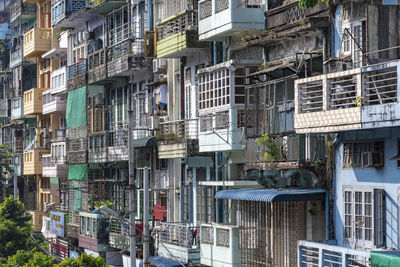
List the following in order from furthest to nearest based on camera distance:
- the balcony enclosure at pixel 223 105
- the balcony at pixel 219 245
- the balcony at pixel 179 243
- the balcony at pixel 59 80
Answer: the balcony at pixel 59 80, the balcony at pixel 179 243, the balcony enclosure at pixel 223 105, the balcony at pixel 219 245

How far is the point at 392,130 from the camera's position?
2395 centimetres

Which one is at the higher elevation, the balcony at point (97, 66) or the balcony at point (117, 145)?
the balcony at point (97, 66)

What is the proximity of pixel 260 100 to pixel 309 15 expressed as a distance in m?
3.81

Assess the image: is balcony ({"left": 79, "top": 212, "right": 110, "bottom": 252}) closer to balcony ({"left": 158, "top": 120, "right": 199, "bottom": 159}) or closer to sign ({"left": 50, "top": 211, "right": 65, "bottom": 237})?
sign ({"left": 50, "top": 211, "right": 65, "bottom": 237})

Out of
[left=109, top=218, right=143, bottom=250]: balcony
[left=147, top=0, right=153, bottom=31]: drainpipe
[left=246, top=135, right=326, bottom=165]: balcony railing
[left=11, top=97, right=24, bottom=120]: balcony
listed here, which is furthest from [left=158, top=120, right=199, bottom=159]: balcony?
[left=11, top=97, right=24, bottom=120]: balcony

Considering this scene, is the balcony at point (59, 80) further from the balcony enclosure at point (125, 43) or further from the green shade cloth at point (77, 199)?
the balcony enclosure at point (125, 43)

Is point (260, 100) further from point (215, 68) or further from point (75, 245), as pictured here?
point (75, 245)

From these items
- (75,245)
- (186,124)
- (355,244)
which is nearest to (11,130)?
(75,245)

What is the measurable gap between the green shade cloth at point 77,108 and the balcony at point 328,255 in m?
23.9

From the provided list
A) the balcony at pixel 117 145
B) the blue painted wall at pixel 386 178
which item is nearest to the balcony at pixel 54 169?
the balcony at pixel 117 145

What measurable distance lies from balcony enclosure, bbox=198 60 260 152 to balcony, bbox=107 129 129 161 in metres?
10.1

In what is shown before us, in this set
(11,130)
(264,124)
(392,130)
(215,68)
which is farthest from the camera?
(11,130)

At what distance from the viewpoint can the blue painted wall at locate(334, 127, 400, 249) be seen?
78.8 ft

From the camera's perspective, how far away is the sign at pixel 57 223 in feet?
170
